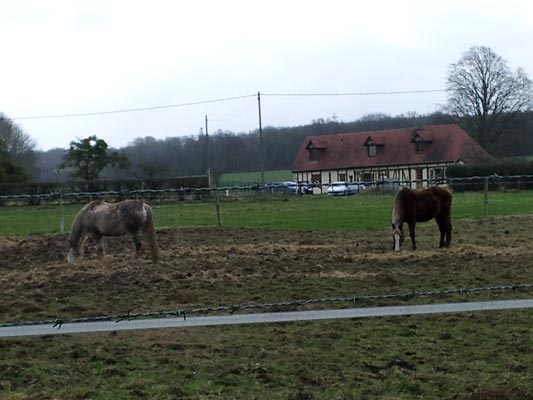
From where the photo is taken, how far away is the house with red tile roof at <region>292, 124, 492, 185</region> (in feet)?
215

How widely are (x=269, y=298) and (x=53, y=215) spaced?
82.4 ft

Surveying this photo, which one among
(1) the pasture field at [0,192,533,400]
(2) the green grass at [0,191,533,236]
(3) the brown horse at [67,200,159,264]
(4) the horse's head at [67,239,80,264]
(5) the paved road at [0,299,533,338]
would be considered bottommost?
(2) the green grass at [0,191,533,236]

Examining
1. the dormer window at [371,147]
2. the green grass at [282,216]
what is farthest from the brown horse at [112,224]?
the dormer window at [371,147]

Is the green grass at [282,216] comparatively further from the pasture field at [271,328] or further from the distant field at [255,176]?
the distant field at [255,176]

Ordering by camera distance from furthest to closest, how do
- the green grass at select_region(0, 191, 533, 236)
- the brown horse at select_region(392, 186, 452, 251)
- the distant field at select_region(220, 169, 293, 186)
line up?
the distant field at select_region(220, 169, 293, 186) → the green grass at select_region(0, 191, 533, 236) → the brown horse at select_region(392, 186, 452, 251)

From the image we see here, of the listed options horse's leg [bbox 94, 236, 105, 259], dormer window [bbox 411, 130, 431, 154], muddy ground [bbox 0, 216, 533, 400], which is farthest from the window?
horse's leg [bbox 94, 236, 105, 259]

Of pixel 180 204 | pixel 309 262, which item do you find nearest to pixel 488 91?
pixel 180 204

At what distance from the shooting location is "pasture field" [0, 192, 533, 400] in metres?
6.21

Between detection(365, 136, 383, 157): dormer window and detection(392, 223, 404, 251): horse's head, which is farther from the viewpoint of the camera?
detection(365, 136, 383, 157): dormer window

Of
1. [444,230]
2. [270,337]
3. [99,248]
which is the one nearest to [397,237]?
[444,230]

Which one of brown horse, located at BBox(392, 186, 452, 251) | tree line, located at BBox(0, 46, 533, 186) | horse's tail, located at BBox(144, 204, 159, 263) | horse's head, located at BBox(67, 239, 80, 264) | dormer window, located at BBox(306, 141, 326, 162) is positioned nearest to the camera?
horse's tail, located at BBox(144, 204, 159, 263)

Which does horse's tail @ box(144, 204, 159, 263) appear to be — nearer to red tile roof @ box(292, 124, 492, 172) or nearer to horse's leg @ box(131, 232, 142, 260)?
horse's leg @ box(131, 232, 142, 260)

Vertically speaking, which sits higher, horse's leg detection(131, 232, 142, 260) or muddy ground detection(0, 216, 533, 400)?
horse's leg detection(131, 232, 142, 260)

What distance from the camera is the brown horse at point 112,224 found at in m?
14.6
